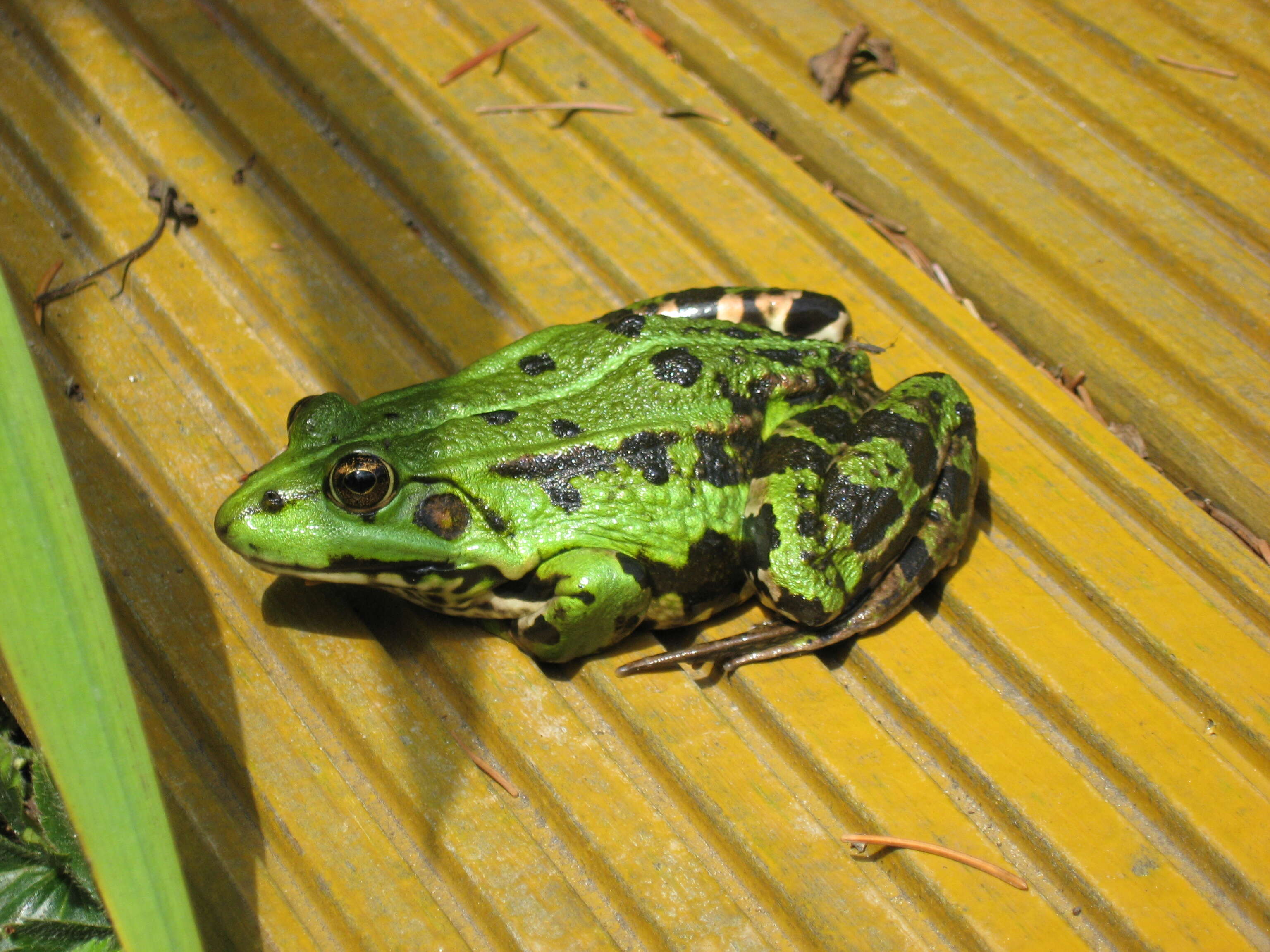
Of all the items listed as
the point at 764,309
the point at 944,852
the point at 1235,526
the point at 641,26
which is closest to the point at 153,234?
the point at 764,309

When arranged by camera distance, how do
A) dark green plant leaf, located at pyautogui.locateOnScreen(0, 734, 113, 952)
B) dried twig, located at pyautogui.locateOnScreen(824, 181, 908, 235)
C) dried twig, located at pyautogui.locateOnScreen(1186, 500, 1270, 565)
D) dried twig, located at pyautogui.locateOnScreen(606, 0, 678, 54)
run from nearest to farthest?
1. dark green plant leaf, located at pyautogui.locateOnScreen(0, 734, 113, 952)
2. dried twig, located at pyautogui.locateOnScreen(1186, 500, 1270, 565)
3. dried twig, located at pyautogui.locateOnScreen(824, 181, 908, 235)
4. dried twig, located at pyautogui.locateOnScreen(606, 0, 678, 54)

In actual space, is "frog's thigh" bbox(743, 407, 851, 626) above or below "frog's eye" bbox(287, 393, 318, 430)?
below

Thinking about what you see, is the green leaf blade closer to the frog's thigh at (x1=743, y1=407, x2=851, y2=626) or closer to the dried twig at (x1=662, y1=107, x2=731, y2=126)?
the frog's thigh at (x1=743, y1=407, x2=851, y2=626)

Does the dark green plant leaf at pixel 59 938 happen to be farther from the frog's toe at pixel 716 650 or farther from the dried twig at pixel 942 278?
the dried twig at pixel 942 278

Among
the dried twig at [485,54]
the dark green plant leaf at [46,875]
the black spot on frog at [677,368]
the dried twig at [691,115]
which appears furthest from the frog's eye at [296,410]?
the dried twig at [691,115]

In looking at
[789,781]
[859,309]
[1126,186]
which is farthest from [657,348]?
[1126,186]

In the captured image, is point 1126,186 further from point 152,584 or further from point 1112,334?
point 152,584

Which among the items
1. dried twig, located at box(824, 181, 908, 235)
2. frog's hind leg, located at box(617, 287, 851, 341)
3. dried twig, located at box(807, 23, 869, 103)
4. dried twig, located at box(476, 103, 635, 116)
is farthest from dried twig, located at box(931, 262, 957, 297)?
dried twig, located at box(476, 103, 635, 116)
